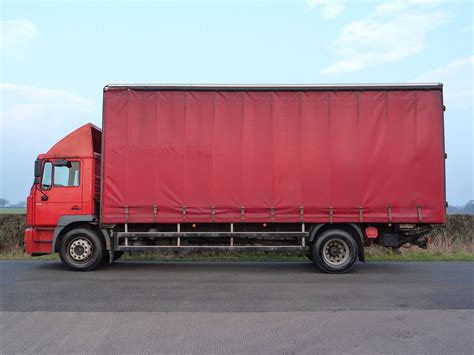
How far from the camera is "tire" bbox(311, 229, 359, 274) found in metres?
9.36

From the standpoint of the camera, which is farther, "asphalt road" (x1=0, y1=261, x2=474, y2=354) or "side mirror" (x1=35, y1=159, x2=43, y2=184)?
"side mirror" (x1=35, y1=159, x2=43, y2=184)

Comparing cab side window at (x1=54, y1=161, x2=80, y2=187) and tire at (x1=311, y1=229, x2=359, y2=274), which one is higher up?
cab side window at (x1=54, y1=161, x2=80, y2=187)

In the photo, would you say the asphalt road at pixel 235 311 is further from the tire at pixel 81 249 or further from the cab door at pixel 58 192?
the cab door at pixel 58 192

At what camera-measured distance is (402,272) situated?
968cm

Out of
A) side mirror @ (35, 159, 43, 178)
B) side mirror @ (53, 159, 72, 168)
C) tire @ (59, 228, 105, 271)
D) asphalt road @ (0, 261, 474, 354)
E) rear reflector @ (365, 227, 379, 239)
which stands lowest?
asphalt road @ (0, 261, 474, 354)

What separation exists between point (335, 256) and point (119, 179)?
5013 millimetres

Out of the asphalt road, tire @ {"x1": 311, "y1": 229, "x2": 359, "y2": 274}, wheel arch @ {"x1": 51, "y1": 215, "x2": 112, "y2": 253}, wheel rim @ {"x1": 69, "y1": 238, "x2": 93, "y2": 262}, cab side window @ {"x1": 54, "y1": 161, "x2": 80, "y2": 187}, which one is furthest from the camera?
cab side window @ {"x1": 54, "y1": 161, "x2": 80, "y2": 187}

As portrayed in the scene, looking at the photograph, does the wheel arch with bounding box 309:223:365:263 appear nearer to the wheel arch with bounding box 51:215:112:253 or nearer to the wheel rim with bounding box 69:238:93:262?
the wheel arch with bounding box 51:215:112:253

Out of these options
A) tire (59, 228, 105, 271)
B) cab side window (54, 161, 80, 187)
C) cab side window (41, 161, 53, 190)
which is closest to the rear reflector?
tire (59, 228, 105, 271)

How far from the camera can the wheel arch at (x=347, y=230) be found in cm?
941

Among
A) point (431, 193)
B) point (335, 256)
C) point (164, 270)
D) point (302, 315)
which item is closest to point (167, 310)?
point (302, 315)

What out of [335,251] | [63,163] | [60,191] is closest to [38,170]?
[63,163]

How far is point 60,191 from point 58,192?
0.16 feet

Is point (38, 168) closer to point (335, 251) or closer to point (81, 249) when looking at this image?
point (81, 249)
